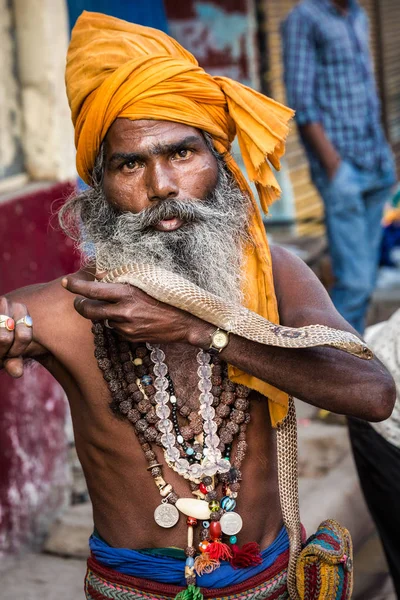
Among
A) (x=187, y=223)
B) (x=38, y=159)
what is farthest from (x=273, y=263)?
(x=38, y=159)

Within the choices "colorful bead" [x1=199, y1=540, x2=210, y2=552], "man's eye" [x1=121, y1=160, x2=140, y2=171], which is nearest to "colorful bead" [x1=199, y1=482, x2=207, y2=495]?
"colorful bead" [x1=199, y1=540, x2=210, y2=552]

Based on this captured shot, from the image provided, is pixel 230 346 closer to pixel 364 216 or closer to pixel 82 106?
pixel 82 106

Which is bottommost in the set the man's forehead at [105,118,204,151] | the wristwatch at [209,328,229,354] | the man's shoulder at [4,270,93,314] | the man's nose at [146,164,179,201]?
the man's shoulder at [4,270,93,314]

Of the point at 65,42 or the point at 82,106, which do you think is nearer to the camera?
the point at 82,106

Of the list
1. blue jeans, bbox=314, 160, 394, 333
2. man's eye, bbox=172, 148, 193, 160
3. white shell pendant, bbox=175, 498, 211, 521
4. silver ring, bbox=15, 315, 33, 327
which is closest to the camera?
silver ring, bbox=15, 315, 33, 327

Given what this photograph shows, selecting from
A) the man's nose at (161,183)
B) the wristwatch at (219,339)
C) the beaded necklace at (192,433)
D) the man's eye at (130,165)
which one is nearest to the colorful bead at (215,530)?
the beaded necklace at (192,433)

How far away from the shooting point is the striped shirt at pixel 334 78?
6273 mm

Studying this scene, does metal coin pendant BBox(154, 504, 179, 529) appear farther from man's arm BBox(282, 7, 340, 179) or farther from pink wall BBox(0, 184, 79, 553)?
man's arm BBox(282, 7, 340, 179)

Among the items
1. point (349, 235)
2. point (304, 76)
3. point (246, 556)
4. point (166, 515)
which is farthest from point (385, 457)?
point (304, 76)

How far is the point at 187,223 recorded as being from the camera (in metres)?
2.75

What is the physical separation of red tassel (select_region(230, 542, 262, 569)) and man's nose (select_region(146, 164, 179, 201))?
1.02 m

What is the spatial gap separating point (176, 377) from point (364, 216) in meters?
4.20

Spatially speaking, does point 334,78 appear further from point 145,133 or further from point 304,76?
point 145,133

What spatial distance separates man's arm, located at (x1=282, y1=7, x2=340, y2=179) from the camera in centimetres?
626
